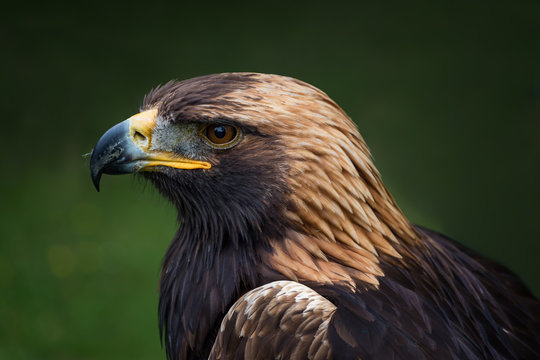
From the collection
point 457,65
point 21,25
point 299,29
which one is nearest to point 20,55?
point 21,25

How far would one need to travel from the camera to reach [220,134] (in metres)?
2.00

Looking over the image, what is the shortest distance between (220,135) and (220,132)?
1 centimetres

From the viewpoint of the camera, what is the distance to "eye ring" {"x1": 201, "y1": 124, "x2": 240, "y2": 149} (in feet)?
6.55

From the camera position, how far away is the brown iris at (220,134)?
6.55 feet

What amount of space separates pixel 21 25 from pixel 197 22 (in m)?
1.61

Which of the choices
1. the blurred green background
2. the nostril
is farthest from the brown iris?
the blurred green background

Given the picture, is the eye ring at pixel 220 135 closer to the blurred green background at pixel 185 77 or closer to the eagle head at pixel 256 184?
the eagle head at pixel 256 184

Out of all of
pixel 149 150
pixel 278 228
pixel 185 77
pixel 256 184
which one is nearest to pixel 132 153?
pixel 149 150

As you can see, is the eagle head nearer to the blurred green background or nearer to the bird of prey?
the bird of prey

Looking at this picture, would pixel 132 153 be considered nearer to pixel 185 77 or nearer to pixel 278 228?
pixel 278 228

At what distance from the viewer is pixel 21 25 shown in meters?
6.25

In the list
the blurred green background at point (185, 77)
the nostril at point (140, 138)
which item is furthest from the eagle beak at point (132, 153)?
the blurred green background at point (185, 77)

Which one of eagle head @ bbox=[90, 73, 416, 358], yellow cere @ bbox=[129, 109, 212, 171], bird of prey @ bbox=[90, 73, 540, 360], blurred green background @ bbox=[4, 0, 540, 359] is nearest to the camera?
bird of prey @ bbox=[90, 73, 540, 360]

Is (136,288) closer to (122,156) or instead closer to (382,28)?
(122,156)
